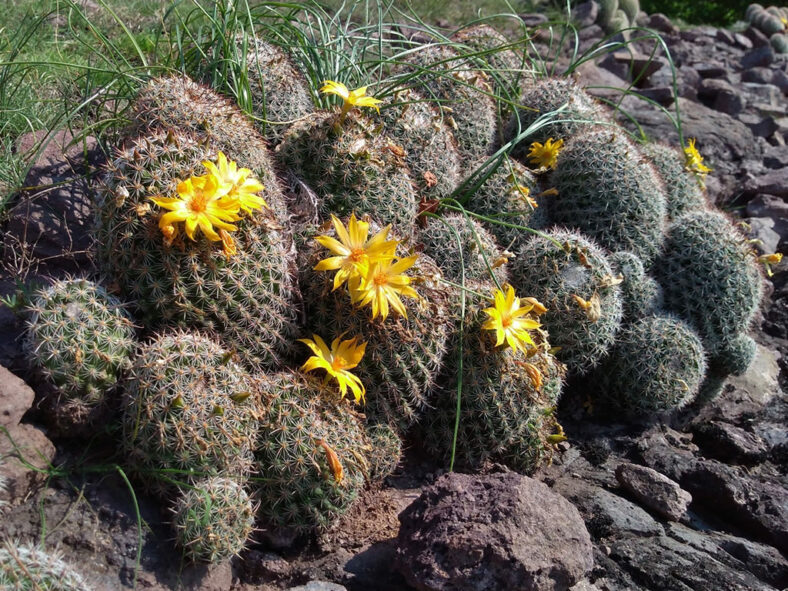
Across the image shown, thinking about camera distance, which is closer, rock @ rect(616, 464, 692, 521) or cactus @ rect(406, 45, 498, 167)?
rock @ rect(616, 464, 692, 521)

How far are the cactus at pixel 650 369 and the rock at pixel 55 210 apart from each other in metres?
2.56

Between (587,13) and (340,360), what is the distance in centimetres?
801

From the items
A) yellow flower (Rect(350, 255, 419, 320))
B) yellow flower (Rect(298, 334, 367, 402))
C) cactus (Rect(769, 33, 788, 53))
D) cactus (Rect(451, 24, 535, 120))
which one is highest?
cactus (Rect(769, 33, 788, 53))

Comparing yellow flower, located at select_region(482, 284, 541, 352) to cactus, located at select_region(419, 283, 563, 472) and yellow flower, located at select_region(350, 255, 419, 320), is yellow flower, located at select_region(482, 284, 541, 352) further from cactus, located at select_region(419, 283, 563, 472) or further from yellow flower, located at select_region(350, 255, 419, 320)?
yellow flower, located at select_region(350, 255, 419, 320)

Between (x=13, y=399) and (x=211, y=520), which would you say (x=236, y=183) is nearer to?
(x=13, y=399)

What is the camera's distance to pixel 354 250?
112 inches

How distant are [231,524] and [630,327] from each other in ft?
7.80

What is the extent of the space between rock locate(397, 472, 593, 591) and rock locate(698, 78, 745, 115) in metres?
6.45

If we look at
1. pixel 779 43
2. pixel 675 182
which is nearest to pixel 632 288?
pixel 675 182

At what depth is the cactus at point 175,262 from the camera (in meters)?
2.61

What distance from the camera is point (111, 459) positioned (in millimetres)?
2518

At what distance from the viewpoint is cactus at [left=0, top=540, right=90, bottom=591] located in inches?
77.5

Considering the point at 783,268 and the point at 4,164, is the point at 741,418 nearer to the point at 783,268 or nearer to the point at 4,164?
the point at 783,268

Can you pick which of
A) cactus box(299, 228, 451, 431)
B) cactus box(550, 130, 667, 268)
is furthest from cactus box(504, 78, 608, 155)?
cactus box(299, 228, 451, 431)
